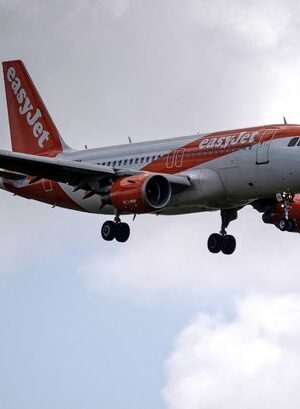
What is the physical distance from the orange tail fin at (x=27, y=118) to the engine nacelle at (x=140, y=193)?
1238 centimetres

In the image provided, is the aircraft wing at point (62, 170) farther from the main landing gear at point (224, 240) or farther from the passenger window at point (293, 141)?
the main landing gear at point (224, 240)

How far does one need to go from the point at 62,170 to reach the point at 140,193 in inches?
195

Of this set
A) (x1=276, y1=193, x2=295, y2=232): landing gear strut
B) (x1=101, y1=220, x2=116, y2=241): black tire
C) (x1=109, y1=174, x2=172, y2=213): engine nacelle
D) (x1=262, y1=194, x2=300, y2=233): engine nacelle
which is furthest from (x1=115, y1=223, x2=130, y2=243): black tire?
(x1=276, y1=193, x2=295, y2=232): landing gear strut

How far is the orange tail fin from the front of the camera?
319 feet

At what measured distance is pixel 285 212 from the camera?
278ft

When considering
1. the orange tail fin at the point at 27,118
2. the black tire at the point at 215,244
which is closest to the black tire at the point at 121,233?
the black tire at the point at 215,244

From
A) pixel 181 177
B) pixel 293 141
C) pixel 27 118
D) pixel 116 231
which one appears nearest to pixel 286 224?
pixel 293 141

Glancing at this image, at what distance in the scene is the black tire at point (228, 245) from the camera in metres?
89.8

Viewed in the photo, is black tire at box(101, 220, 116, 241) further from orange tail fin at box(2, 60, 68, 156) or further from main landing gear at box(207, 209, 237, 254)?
orange tail fin at box(2, 60, 68, 156)

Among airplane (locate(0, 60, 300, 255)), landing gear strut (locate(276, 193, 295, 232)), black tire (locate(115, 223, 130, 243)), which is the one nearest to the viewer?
airplane (locate(0, 60, 300, 255))

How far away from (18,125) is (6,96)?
227 centimetres

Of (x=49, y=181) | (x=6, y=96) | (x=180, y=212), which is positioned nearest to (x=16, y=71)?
(x=6, y=96)

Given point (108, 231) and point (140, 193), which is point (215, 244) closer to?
point (108, 231)

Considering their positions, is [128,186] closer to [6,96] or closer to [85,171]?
[85,171]
